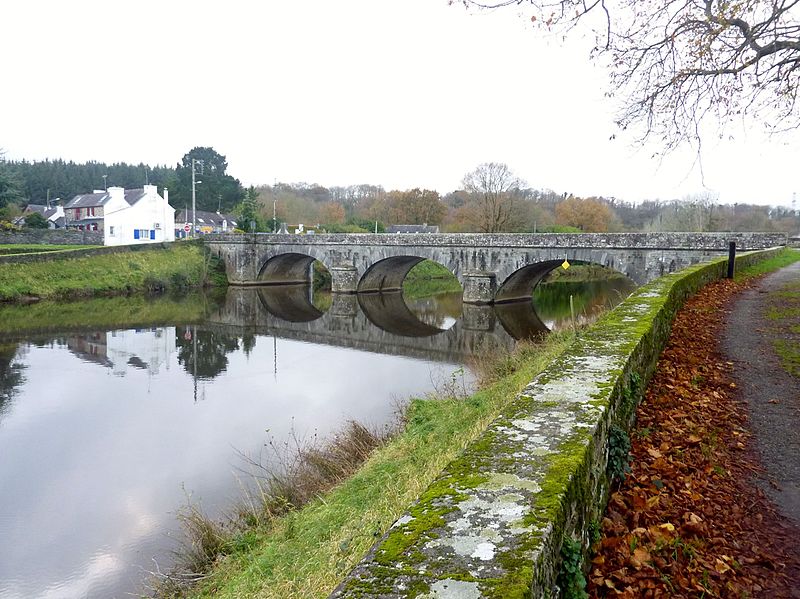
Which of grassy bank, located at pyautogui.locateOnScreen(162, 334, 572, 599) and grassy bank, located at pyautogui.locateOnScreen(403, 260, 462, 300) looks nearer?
grassy bank, located at pyautogui.locateOnScreen(162, 334, 572, 599)

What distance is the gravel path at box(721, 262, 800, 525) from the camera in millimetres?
3490

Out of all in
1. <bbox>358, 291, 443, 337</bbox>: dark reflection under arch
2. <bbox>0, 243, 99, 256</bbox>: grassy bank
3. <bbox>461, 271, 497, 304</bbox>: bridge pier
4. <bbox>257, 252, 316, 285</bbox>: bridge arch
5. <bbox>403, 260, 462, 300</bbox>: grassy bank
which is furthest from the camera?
<bbox>257, 252, 316, 285</bbox>: bridge arch

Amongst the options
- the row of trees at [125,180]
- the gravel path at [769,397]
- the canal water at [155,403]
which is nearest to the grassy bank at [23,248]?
the row of trees at [125,180]

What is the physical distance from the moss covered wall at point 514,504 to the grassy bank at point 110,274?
30819 millimetres

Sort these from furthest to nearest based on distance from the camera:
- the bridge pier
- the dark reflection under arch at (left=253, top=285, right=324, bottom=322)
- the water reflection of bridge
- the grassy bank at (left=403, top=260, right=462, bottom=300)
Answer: the grassy bank at (left=403, top=260, right=462, bottom=300), the bridge pier, the dark reflection under arch at (left=253, top=285, right=324, bottom=322), the water reflection of bridge

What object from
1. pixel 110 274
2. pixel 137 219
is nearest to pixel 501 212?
pixel 110 274

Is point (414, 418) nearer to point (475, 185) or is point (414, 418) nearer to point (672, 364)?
point (672, 364)

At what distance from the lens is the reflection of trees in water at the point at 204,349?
1630 centimetres

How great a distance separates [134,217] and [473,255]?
32308 millimetres

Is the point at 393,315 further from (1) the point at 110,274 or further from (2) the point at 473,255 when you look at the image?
(1) the point at 110,274

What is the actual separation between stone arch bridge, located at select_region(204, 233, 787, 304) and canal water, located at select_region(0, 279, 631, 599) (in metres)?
2.70

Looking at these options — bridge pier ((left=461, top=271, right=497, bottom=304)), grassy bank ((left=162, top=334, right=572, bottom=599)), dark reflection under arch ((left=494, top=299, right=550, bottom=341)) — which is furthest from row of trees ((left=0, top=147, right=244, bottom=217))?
grassy bank ((left=162, top=334, right=572, bottom=599))

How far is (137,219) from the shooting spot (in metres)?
48.8

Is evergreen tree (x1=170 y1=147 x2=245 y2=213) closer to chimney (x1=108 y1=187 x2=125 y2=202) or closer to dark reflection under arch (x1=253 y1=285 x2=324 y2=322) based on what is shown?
chimney (x1=108 y1=187 x2=125 y2=202)
